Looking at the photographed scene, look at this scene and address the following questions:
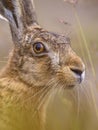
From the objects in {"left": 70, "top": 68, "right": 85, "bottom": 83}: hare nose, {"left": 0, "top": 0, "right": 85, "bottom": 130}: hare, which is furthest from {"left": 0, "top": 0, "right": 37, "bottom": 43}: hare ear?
{"left": 70, "top": 68, "right": 85, "bottom": 83}: hare nose

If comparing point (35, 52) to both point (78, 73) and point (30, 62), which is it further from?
point (78, 73)

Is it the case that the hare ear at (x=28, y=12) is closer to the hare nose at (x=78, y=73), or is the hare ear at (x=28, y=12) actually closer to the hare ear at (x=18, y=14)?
the hare ear at (x=18, y=14)

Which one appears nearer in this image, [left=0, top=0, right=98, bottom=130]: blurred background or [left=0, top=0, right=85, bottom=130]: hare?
[left=0, top=0, right=85, bottom=130]: hare

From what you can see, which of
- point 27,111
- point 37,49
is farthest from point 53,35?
point 27,111

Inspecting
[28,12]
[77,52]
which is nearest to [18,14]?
[28,12]

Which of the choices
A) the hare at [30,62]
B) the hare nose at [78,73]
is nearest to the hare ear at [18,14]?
the hare at [30,62]

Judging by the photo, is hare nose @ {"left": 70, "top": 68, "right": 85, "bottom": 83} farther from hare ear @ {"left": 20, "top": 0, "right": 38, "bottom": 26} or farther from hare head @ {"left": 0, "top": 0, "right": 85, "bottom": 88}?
hare ear @ {"left": 20, "top": 0, "right": 38, "bottom": 26}

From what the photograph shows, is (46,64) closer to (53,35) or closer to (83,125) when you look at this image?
(53,35)
